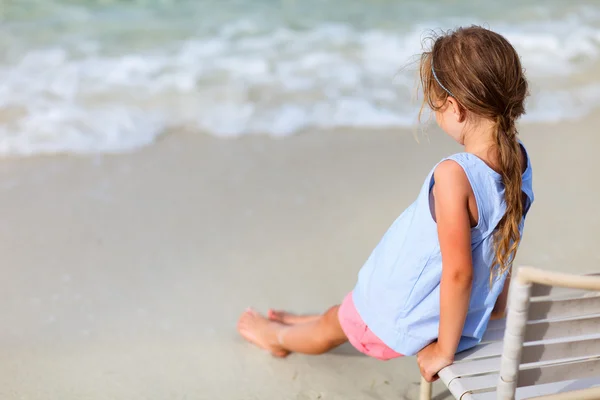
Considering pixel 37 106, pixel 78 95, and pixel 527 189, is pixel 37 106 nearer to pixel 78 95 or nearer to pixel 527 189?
pixel 78 95

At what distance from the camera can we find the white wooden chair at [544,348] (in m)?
1.51

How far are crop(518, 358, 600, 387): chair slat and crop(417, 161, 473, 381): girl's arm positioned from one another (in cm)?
26

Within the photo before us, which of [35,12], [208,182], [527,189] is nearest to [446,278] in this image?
[527,189]

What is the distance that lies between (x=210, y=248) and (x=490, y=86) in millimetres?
1842


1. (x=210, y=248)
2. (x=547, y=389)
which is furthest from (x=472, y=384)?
(x=210, y=248)

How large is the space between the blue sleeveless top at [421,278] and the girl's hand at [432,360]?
3 cm

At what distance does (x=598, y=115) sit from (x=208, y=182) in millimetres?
2656

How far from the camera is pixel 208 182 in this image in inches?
152

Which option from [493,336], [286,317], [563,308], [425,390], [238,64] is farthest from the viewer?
[238,64]

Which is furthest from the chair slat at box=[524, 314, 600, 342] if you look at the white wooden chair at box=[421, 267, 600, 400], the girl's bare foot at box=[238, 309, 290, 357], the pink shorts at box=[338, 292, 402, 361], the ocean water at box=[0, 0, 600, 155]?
the ocean water at box=[0, 0, 600, 155]

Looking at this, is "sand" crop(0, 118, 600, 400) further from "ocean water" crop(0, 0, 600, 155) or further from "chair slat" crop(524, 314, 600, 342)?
"chair slat" crop(524, 314, 600, 342)

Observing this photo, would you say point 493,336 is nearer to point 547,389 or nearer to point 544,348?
point 547,389

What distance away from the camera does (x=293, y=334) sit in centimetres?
266

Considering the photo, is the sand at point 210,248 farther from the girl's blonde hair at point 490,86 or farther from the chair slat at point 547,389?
the girl's blonde hair at point 490,86
